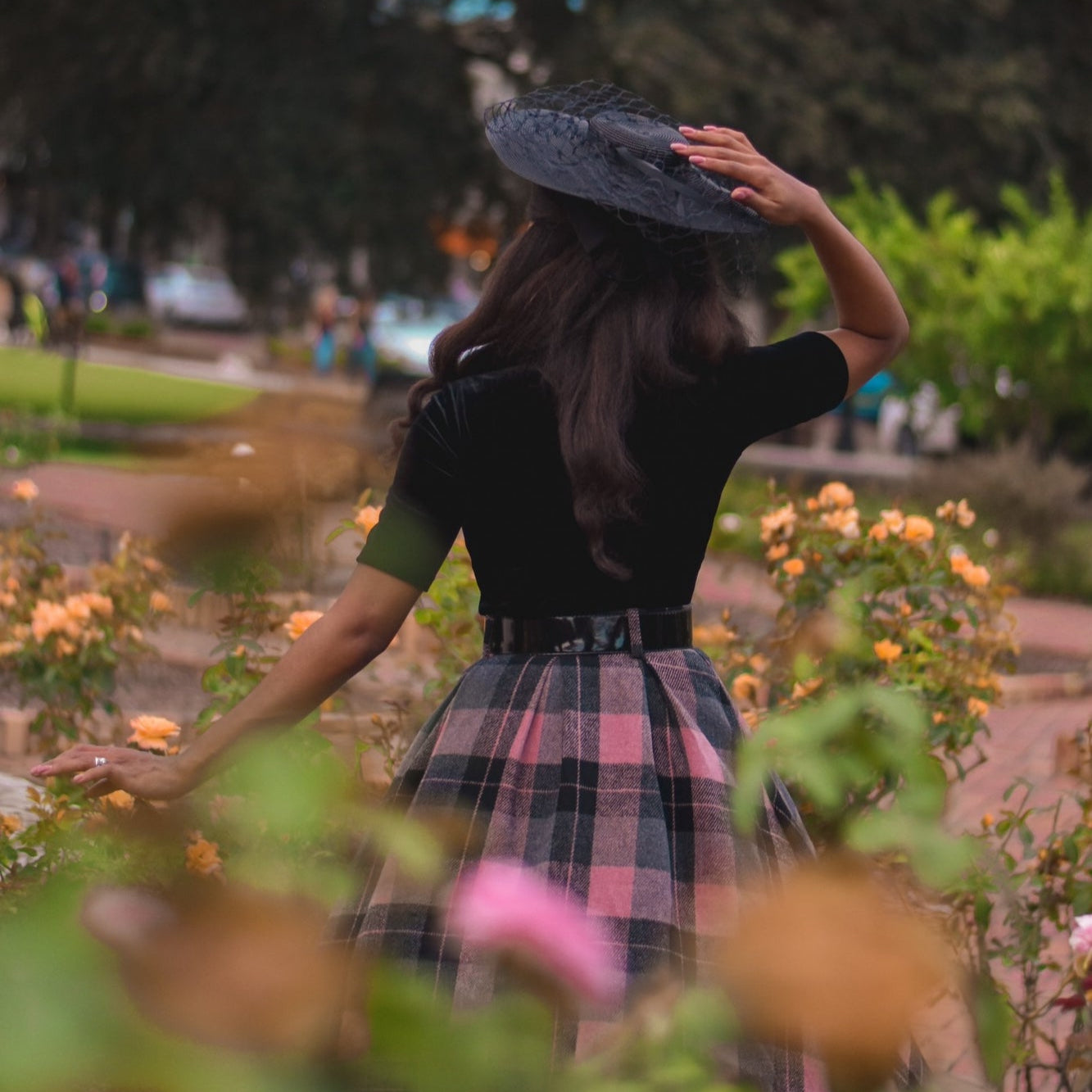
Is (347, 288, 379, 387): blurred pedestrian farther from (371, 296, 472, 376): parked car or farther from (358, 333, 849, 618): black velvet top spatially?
(358, 333, 849, 618): black velvet top

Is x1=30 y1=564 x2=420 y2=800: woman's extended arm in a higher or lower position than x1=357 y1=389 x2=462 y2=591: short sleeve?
lower

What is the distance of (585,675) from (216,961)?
147cm

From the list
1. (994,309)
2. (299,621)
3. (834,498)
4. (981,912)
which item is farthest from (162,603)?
(994,309)

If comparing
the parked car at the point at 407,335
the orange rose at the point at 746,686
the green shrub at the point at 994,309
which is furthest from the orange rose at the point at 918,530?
the parked car at the point at 407,335

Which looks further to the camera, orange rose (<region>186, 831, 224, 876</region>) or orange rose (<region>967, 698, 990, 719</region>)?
orange rose (<region>967, 698, 990, 719</region>)

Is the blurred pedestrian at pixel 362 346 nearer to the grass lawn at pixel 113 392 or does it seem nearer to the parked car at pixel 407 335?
the parked car at pixel 407 335

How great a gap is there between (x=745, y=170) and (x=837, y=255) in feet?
1.03

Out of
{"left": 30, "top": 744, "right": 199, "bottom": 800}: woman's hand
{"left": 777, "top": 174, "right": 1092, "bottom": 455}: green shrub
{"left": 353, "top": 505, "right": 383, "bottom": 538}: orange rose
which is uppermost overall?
{"left": 30, "top": 744, "right": 199, "bottom": 800}: woman's hand

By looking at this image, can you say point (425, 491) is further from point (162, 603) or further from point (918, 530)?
point (162, 603)

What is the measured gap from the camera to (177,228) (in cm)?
2319

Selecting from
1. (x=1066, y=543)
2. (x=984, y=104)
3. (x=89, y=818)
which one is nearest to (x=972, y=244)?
(x=1066, y=543)

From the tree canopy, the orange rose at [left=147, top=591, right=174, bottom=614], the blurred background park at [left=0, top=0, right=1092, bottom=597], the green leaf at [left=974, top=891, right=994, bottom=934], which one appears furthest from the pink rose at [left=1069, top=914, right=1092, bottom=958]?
the tree canopy

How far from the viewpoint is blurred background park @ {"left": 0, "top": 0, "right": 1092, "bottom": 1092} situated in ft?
2.85

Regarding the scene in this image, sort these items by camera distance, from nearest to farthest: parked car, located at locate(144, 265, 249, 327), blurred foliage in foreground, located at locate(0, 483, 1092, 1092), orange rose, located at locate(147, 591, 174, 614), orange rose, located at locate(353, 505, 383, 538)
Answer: blurred foliage in foreground, located at locate(0, 483, 1092, 1092) → orange rose, located at locate(353, 505, 383, 538) → orange rose, located at locate(147, 591, 174, 614) → parked car, located at locate(144, 265, 249, 327)
